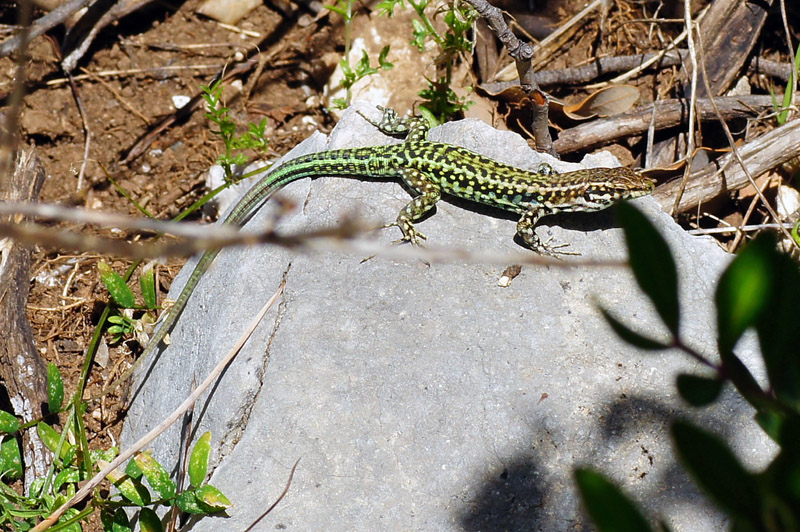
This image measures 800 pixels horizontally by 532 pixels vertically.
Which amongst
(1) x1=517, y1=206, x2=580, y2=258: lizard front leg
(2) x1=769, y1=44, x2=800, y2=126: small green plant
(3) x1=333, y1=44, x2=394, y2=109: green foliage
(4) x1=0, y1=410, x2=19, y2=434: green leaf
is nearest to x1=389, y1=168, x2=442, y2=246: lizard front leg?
(1) x1=517, y1=206, x2=580, y2=258: lizard front leg

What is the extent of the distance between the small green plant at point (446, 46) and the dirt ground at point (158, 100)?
11.3 inches

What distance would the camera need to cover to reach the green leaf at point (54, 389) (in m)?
4.32

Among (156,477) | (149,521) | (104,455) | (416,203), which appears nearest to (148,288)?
(104,455)

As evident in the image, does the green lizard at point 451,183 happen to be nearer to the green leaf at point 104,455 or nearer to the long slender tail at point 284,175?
the long slender tail at point 284,175

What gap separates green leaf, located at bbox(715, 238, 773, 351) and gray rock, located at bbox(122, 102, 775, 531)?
86.1 inches

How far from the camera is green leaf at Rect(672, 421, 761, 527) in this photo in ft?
4.40

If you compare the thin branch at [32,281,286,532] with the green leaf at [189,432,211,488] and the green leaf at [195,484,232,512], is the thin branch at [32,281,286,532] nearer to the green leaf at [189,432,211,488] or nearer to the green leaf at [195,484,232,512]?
the green leaf at [189,432,211,488]

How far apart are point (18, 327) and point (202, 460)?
210 cm

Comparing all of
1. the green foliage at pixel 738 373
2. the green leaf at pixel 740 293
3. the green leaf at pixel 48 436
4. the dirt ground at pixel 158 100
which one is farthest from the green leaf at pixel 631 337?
the dirt ground at pixel 158 100

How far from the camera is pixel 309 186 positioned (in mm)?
5098

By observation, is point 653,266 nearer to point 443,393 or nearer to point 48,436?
point 443,393

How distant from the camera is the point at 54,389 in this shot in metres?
4.35

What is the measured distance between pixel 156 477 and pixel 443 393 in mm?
1578

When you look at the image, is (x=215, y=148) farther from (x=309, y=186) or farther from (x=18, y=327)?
(x=18, y=327)
